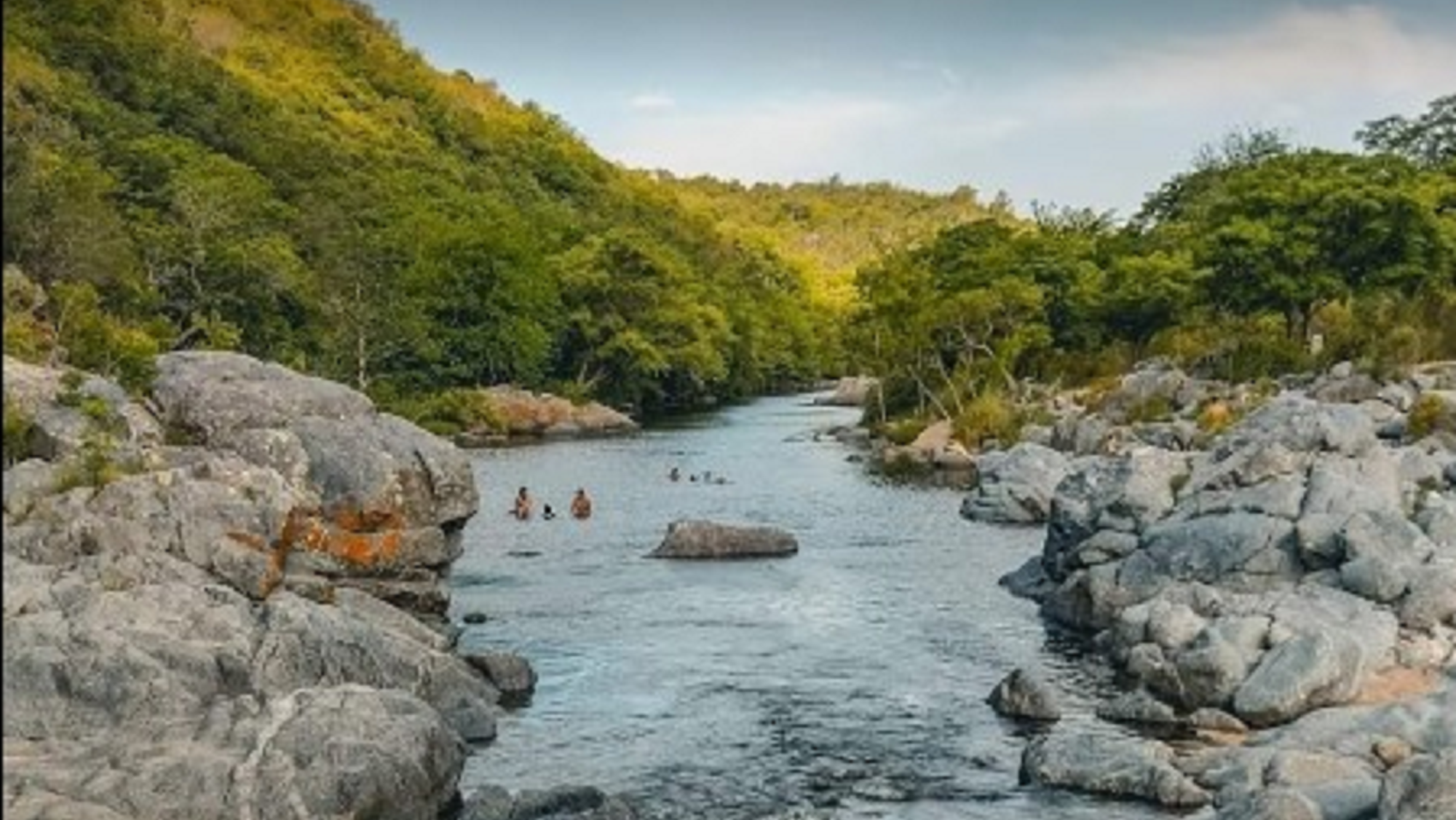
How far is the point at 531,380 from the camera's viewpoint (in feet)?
346

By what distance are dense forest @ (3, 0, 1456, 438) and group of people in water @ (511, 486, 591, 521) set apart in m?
12.5

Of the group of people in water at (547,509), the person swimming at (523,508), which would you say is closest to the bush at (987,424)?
the group of people in water at (547,509)

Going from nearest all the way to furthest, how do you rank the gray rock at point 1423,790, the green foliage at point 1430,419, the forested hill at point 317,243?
1. the gray rock at point 1423,790
2. the green foliage at point 1430,419
3. the forested hill at point 317,243

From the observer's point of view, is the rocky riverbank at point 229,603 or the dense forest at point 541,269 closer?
the rocky riverbank at point 229,603

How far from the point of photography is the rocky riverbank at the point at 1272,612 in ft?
71.7

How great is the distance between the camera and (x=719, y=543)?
4428 cm

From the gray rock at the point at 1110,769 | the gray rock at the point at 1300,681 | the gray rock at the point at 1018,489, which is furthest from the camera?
the gray rock at the point at 1018,489

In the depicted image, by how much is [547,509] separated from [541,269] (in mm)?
64481

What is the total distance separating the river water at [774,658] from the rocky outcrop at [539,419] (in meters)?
32.1

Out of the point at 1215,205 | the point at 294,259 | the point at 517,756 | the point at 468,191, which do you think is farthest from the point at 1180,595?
the point at 468,191

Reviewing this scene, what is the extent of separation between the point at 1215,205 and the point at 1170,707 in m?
57.4

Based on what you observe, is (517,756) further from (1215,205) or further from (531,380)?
(531,380)

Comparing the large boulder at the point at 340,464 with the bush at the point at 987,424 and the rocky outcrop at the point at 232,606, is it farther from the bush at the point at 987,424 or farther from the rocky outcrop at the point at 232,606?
the bush at the point at 987,424

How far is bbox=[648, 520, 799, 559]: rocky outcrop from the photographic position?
4409 cm
